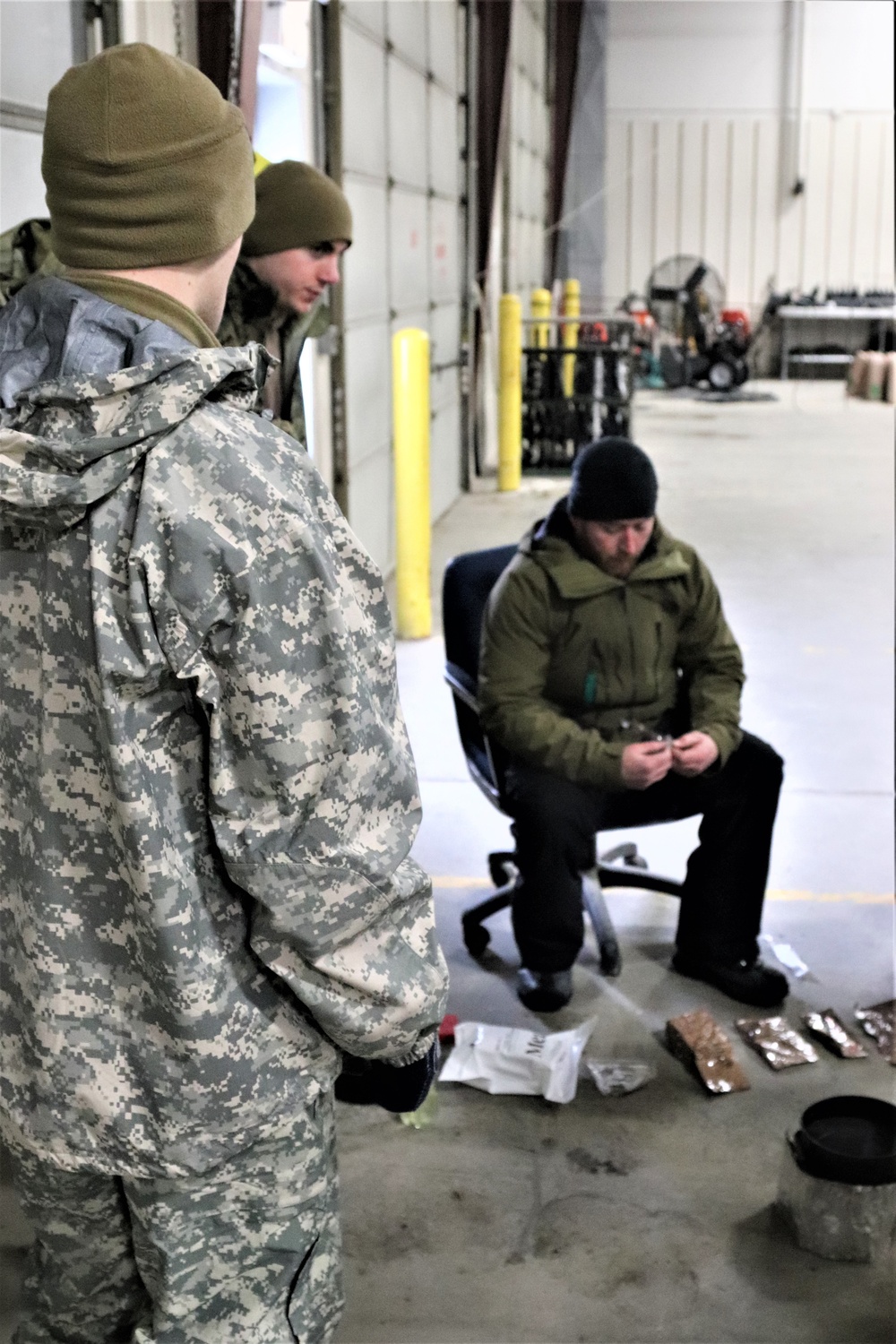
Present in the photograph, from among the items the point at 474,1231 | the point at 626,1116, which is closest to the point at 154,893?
the point at 474,1231

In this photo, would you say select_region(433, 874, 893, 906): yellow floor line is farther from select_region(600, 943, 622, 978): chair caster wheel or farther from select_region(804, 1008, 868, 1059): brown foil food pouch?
select_region(804, 1008, 868, 1059): brown foil food pouch

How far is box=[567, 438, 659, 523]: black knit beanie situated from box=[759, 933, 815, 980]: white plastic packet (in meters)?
1.09

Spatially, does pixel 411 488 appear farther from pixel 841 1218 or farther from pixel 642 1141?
pixel 841 1218

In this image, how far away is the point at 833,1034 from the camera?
9.07 ft

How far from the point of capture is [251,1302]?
1399 mm

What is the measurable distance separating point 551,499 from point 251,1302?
7976mm

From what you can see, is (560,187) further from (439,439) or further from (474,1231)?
(474,1231)

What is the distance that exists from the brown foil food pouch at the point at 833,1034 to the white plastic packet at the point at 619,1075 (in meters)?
0.37

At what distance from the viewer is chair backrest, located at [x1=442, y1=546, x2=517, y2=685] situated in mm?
3164

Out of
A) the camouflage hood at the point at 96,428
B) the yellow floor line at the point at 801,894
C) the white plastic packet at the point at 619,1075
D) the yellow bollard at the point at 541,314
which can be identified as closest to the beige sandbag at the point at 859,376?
Answer: the yellow bollard at the point at 541,314

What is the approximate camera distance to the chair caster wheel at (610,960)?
9.96 ft

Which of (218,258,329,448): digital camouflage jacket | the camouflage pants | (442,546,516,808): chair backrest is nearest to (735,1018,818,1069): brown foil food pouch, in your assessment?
(442,546,516,808): chair backrest

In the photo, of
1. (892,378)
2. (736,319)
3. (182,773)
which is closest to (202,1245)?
(182,773)

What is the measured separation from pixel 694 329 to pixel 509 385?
7154 millimetres
